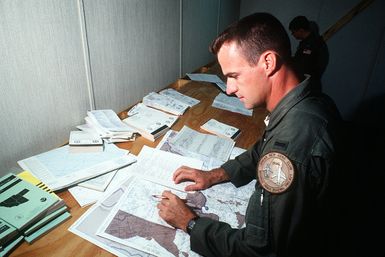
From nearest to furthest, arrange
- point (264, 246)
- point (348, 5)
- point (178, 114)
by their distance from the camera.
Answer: point (264, 246) < point (178, 114) < point (348, 5)

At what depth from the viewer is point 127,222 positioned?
2.59ft

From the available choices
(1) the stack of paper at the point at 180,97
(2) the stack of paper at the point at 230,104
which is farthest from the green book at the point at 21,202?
(2) the stack of paper at the point at 230,104

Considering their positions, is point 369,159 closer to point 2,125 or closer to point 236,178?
point 236,178

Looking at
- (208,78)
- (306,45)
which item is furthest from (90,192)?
(306,45)

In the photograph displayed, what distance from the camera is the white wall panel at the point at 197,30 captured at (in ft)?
6.78

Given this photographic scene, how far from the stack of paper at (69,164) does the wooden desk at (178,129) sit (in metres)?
0.05

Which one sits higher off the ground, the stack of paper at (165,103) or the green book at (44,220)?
the stack of paper at (165,103)

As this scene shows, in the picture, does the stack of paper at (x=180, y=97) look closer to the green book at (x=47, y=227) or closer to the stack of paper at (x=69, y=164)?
the stack of paper at (x=69, y=164)

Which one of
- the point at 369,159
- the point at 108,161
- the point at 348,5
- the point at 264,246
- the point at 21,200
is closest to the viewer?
the point at 264,246

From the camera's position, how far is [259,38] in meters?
0.86

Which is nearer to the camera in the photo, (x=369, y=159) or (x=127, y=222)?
(x=127, y=222)

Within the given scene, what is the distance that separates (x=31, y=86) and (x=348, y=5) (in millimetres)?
3563

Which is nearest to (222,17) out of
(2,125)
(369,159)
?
(369,159)

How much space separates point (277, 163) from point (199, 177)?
0.38 m
